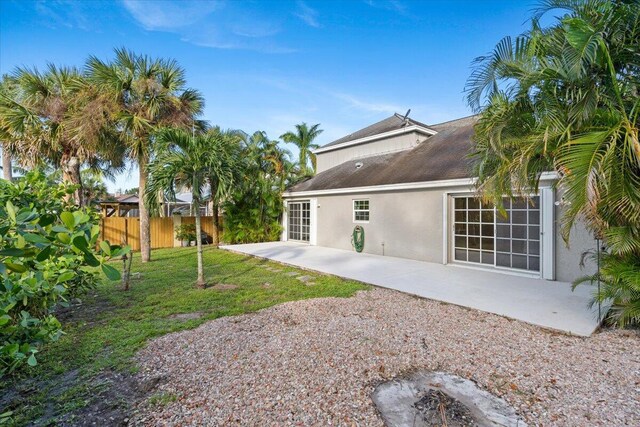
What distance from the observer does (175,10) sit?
28.8 ft

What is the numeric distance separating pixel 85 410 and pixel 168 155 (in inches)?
204

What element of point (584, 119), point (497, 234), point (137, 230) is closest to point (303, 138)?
point (137, 230)

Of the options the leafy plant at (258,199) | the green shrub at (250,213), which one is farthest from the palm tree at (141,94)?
→ the green shrub at (250,213)

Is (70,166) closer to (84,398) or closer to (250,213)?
(250,213)

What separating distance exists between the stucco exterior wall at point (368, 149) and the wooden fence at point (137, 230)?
279 inches

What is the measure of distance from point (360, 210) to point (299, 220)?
431 cm

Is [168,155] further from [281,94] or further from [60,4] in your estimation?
[281,94]

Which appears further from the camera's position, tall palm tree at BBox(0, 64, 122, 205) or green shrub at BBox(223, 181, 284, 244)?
green shrub at BBox(223, 181, 284, 244)

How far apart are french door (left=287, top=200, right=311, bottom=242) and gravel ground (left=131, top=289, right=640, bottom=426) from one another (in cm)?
951

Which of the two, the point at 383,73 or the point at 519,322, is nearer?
the point at 519,322

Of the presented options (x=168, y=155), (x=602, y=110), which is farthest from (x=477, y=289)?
(x=168, y=155)

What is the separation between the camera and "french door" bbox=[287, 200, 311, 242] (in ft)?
47.5

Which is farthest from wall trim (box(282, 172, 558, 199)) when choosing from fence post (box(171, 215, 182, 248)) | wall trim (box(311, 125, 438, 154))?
fence post (box(171, 215, 182, 248))

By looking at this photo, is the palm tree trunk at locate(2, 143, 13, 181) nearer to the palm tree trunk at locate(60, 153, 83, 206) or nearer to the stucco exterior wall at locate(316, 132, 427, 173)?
the palm tree trunk at locate(60, 153, 83, 206)
